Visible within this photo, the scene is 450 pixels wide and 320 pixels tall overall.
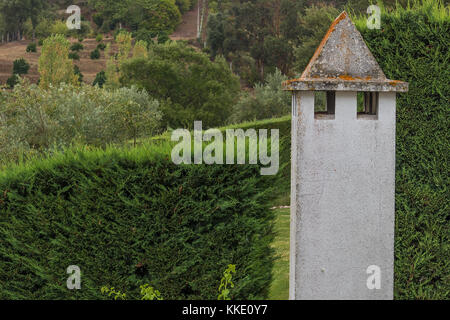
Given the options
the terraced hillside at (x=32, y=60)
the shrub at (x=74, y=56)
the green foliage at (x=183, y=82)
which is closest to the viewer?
the green foliage at (x=183, y=82)

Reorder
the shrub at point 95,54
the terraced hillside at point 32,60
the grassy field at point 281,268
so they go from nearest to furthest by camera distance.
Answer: the grassy field at point 281,268
the terraced hillside at point 32,60
the shrub at point 95,54

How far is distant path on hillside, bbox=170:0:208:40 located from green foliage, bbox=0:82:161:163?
5482 cm

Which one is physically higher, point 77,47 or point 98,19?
point 98,19

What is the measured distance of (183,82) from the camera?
35125 millimetres

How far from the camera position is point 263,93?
27875mm

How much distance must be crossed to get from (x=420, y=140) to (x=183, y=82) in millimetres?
30422

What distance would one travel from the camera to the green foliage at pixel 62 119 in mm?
14336

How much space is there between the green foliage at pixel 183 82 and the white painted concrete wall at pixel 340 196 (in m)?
28.6

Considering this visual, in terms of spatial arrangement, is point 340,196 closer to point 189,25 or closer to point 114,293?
point 114,293

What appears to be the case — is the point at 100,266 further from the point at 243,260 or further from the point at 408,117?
the point at 408,117

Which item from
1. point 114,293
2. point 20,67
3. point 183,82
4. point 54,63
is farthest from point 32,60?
point 114,293

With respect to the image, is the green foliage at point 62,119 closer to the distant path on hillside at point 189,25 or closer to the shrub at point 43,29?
the shrub at point 43,29

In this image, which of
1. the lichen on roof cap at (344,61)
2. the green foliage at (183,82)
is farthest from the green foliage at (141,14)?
the lichen on roof cap at (344,61)
